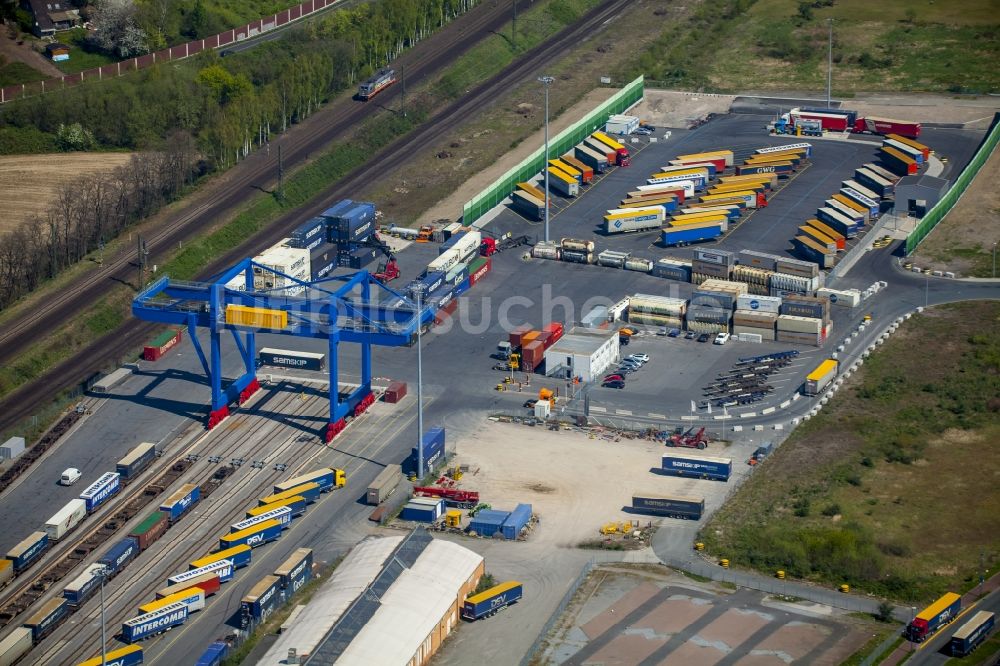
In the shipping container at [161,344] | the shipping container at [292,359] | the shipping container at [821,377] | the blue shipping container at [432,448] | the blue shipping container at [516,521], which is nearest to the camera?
the blue shipping container at [516,521]

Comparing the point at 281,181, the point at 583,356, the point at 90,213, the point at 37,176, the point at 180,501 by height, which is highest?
the point at 90,213

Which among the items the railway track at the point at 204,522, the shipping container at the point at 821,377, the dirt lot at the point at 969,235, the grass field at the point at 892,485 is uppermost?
the dirt lot at the point at 969,235

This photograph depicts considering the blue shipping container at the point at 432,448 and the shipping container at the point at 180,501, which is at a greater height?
the blue shipping container at the point at 432,448

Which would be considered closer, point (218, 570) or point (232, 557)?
point (218, 570)

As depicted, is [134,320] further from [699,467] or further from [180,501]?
[699,467]

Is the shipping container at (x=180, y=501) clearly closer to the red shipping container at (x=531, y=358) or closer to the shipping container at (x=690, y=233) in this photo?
the red shipping container at (x=531, y=358)

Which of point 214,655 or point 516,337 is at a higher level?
point 516,337

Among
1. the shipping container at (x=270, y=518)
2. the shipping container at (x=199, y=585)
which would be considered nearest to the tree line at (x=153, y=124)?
the shipping container at (x=270, y=518)

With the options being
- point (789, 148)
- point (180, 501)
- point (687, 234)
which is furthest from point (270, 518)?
point (789, 148)
